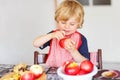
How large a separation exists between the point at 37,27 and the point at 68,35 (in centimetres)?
140

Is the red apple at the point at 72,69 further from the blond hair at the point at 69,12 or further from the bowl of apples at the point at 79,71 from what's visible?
the blond hair at the point at 69,12

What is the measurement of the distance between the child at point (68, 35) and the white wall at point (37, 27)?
1255 millimetres

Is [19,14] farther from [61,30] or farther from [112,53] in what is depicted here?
[61,30]

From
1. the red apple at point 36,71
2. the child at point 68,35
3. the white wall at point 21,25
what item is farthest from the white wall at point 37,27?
the red apple at point 36,71

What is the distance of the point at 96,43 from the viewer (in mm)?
2873

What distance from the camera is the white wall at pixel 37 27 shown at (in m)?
2.79

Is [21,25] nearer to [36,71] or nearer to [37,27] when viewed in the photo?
[37,27]

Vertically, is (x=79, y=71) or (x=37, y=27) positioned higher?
(x=37, y=27)

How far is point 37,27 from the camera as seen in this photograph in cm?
292

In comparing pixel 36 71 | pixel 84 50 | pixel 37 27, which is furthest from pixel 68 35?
pixel 37 27

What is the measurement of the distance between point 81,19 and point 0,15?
1.71 metres

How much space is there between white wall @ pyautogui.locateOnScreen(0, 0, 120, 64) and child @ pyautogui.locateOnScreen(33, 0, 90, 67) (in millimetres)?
1255

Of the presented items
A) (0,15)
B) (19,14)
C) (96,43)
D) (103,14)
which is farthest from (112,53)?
(0,15)

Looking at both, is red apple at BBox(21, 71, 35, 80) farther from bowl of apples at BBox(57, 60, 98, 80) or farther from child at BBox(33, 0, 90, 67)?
child at BBox(33, 0, 90, 67)
